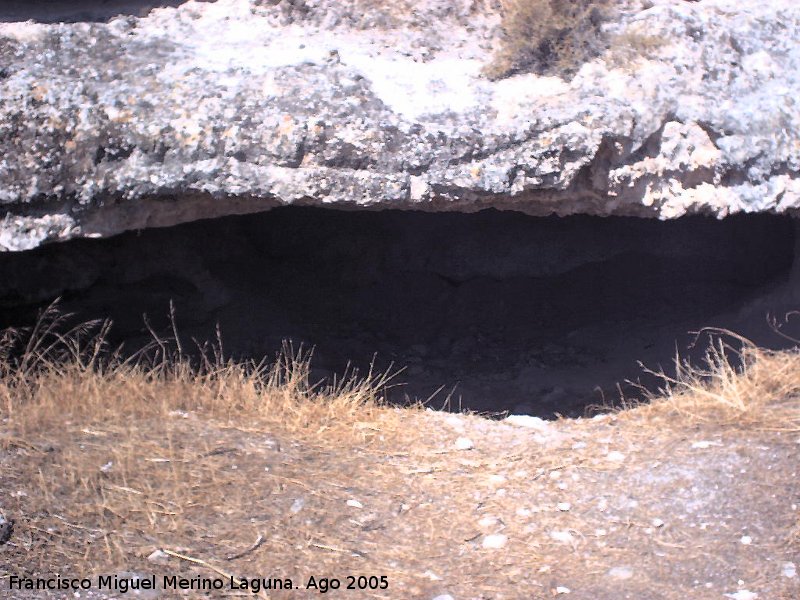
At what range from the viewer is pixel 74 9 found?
3854 millimetres

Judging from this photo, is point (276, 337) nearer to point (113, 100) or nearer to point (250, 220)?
point (250, 220)

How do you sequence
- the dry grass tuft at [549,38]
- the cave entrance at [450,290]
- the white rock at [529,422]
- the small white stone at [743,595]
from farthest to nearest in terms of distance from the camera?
1. the cave entrance at [450,290]
2. the white rock at [529,422]
3. the dry grass tuft at [549,38]
4. the small white stone at [743,595]

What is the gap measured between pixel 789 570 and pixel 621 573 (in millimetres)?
492

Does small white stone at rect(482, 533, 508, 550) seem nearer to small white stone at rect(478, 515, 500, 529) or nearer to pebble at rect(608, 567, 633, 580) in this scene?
small white stone at rect(478, 515, 500, 529)

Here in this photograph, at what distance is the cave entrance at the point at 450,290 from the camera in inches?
186

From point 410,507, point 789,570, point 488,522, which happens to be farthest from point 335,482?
point 789,570

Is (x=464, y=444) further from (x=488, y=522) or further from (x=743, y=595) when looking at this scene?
(x=743, y=595)

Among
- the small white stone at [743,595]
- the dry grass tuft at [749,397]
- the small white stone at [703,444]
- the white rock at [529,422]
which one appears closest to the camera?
the small white stone at [743,595]

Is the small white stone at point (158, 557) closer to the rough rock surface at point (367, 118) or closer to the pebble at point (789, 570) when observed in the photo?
the rough rock surface at point (367, 118)

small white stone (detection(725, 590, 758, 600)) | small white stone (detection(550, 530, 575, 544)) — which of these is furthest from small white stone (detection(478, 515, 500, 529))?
small white stone (detection(725, 590, 758, 600))

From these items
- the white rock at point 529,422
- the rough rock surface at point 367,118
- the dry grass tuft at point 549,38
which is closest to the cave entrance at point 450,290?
the white rock at point 529,422

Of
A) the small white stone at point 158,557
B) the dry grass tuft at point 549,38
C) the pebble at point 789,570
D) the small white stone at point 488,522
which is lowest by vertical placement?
the small white stone at point 488,522

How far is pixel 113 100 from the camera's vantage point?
3.38 m

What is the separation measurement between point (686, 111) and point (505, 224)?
227 centimetres
